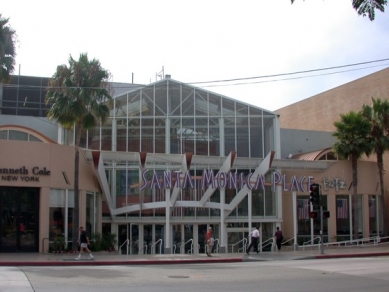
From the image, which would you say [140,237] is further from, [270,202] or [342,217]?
[342,217]

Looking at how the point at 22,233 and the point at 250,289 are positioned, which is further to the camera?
the point at 22,233

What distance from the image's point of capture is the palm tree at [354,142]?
38531 mm

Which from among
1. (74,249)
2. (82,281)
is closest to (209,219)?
(74,249)

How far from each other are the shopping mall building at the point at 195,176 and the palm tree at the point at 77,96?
4.48 ft

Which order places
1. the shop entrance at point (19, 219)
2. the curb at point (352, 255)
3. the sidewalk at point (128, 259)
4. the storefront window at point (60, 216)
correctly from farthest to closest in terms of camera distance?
the storefront window at point (60, 216)
the curb at point (352, 255)
the shop entrance at point (19, 219)
the sidewalk at point (128, 259)

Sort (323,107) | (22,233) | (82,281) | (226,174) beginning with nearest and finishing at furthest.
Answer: (82,281), (22,233), (226,174), (323,107)

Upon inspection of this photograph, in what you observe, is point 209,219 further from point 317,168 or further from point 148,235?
point 317,168

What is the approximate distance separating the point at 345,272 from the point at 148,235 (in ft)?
62.8

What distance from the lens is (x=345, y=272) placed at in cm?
1911

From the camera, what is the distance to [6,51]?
28.7 meters

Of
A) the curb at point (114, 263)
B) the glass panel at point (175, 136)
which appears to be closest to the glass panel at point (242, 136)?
the glass panel at point (175, 136)

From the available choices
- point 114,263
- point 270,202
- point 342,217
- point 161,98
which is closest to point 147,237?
point 270,202

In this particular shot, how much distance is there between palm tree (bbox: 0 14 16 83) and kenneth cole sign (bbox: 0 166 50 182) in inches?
Answer: 177

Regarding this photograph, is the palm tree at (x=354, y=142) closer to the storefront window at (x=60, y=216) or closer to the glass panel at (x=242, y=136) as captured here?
the glass panel at (x=242, y=136)
